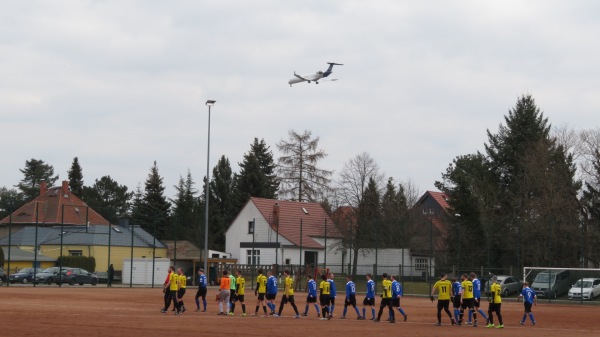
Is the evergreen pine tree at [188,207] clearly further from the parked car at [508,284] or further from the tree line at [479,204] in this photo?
the parked car at [508,284]

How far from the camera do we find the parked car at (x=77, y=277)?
60.2 meters

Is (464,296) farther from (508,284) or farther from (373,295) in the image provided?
(508,284)

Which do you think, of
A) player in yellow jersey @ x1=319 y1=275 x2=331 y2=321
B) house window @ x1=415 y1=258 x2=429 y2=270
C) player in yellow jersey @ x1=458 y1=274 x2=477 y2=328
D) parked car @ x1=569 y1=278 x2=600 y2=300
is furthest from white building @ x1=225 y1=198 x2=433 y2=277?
player in yellow jersey @ x1=458 y1=274 x2=477 y2=328

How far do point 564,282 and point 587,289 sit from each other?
2.74m

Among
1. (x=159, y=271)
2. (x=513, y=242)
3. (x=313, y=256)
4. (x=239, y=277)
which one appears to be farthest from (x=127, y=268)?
(x=239, y=277)

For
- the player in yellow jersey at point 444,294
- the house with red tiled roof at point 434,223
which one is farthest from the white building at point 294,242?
the player in yellow jersey at point 444,294

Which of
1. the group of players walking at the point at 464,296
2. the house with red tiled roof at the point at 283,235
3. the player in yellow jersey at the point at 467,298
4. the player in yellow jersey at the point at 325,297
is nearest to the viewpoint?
the group of players walking at the point at 464,296

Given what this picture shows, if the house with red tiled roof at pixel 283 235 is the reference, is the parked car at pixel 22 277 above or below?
below

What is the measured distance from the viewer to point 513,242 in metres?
61.2

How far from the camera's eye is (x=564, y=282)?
54.7 metres

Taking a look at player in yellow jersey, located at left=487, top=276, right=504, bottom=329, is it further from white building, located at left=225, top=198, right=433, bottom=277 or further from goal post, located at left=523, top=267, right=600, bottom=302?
white building, located at left=225, top=198, right=433, bottom=277

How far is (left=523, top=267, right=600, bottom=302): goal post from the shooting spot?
52000 mm

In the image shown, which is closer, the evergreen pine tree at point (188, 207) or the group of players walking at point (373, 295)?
the group of players walking at point (373, 295)

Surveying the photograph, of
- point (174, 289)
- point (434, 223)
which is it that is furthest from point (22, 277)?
point (434, 223)
